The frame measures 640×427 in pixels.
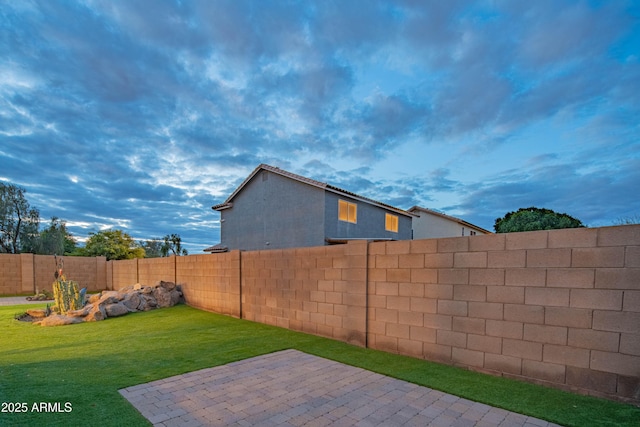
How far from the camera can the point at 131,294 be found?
10.1 meters

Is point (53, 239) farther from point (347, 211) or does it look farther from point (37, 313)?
point (347, 211)

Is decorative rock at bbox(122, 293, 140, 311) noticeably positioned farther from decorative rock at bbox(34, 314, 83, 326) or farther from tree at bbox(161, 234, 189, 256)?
tree at bbox(161, 234, 189, 256)

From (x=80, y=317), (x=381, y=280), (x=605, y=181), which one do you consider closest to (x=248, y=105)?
(x=80, y=317)

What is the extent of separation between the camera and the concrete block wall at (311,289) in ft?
18.4

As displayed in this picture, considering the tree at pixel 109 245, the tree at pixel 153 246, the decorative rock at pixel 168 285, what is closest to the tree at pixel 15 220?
the tree at pixel 109 245

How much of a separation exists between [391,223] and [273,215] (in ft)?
25.6

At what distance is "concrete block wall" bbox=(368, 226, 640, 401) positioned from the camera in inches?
121

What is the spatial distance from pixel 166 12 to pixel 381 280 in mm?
8282

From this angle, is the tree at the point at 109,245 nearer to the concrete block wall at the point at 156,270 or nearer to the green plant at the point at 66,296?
the concrete block wall at the point at 156,270

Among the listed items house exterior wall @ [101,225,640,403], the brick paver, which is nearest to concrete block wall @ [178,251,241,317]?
house exterior wall @ [101,225,640,403]

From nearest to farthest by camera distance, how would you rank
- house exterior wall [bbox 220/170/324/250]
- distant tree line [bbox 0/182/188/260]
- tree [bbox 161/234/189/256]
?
house exterior wall [bbox 220/170/324/250] < distant tree line [bbox 0/182/188/260] < tree [bbox 161/234/189/256]

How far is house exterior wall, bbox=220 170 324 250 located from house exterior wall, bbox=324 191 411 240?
0.46 m

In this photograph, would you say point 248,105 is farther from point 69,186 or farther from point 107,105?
point 69,186

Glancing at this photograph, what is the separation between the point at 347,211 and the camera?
52.4ft
